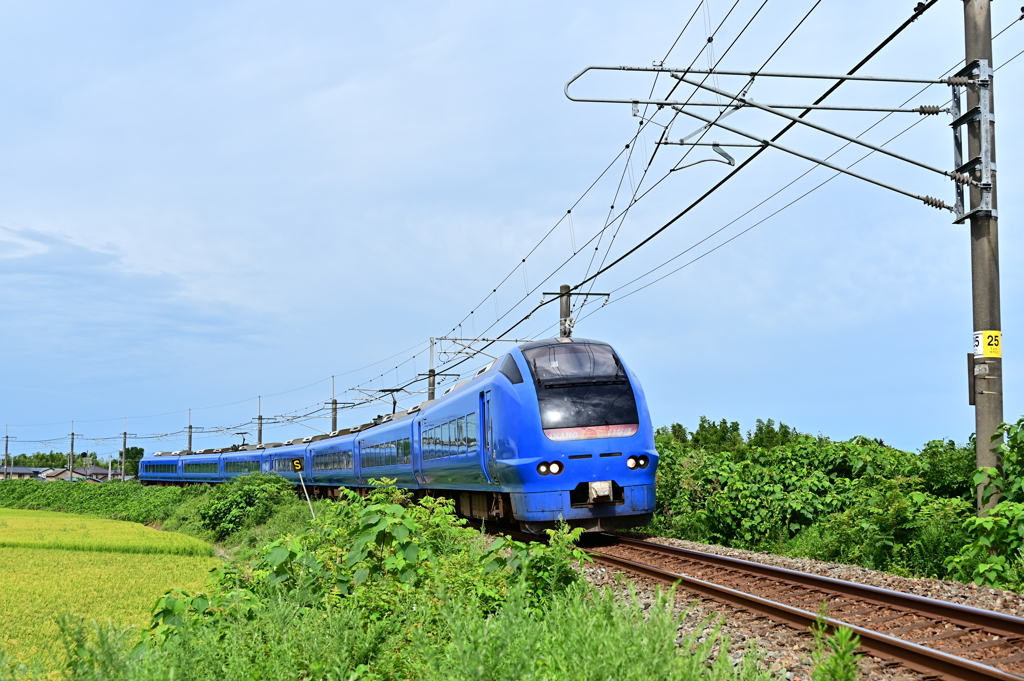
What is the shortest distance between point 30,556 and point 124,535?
6.98 metres

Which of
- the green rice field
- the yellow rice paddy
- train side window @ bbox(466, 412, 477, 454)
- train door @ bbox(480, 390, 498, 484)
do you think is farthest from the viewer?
the yellow rice paddy

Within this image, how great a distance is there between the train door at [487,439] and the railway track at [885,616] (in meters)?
3.87

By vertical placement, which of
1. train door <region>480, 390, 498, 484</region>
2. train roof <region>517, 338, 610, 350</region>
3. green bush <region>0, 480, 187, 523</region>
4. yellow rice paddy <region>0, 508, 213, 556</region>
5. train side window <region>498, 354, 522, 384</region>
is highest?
train roof <region>517, 338, 610, 350</region>

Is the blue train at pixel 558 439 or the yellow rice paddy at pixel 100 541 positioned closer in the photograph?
the blue train at pixel 558 439

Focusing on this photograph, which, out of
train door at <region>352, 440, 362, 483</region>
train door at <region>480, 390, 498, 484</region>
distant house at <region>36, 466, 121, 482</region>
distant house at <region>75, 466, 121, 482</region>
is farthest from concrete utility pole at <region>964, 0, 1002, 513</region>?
distant house at <region>75, 466, 121, 482</region>

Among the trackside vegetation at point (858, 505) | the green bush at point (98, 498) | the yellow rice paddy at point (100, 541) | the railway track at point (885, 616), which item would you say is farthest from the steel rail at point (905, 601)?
the green bush at point (98, 498)

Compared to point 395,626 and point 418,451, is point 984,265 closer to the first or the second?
point 395,626

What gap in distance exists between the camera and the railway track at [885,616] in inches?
258

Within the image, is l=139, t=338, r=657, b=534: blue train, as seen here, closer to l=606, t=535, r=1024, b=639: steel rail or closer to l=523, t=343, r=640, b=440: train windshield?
l=523, t=343, r=640, b=440: train windshield

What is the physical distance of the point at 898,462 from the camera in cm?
1627

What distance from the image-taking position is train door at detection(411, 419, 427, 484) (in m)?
22.1

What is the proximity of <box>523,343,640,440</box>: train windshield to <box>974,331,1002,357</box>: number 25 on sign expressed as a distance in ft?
16.2

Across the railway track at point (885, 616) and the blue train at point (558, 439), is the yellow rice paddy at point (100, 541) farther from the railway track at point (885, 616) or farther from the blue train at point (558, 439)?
the railway track at point (885, 616)

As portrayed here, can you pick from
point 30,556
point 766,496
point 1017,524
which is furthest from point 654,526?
point 30,556
